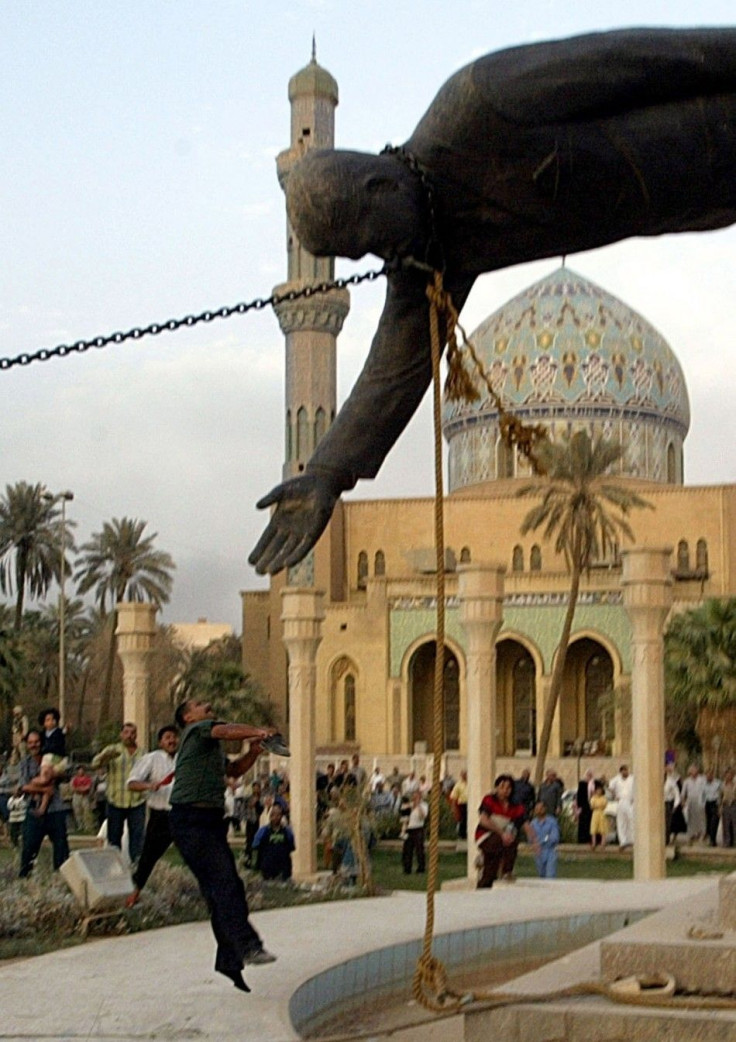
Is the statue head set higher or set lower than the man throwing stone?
higher

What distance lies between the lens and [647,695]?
→ 1552 cm

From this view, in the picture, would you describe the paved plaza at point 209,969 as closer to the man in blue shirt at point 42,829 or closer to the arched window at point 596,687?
the man in blue shirt at point 42,829

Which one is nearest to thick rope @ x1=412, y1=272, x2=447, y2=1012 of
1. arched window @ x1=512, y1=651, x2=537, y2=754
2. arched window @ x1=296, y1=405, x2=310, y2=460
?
arched window @ x1=512, y1=651, x2=537, y2=754

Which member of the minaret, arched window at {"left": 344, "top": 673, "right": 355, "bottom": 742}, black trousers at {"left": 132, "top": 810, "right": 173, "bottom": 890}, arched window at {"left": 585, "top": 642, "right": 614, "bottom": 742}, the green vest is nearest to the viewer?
the green vest

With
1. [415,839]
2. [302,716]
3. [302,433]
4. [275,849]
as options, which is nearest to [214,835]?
[275,849]

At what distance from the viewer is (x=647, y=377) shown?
2028 inches

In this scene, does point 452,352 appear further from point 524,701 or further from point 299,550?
point 524,701

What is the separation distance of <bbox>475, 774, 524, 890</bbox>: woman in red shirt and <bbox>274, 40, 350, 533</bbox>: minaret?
3453cm

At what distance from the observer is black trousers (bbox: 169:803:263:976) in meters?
5.92

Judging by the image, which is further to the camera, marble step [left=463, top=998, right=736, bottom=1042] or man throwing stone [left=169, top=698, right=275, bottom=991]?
man throwing stone [left=169, top=698, right=275, bottom=991]

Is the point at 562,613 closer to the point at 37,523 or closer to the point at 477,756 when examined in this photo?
the point at 37,523

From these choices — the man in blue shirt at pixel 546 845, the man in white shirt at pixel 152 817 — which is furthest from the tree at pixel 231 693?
Answer: the man in white shirt at pixel 152 817

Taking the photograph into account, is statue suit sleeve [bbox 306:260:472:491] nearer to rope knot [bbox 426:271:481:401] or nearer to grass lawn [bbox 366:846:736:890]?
rope knot [bbox 426:271:481:401]

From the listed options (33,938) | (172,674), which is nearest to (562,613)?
(172,674)
